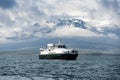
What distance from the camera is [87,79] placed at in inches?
3056

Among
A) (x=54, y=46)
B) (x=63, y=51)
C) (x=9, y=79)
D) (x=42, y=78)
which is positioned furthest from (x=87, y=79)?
(x=54, y=46)

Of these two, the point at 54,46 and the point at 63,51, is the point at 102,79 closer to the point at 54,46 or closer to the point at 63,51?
the point at 63,51

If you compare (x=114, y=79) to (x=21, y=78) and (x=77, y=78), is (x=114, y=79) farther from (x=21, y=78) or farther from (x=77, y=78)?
(x=21, y=78)

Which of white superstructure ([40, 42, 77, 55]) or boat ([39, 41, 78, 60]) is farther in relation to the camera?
white superstructure ([40, 42, 77, 55])

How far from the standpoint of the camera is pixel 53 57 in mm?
193250

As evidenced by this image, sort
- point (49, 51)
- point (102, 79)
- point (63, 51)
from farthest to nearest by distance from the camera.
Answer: point (49, 51)
point (63, 51)
point (102, 79)

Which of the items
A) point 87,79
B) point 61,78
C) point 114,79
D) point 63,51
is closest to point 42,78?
point 61,78

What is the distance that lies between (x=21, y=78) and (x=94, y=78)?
47.3 feet

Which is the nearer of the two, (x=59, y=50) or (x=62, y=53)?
(x=62, y=53)

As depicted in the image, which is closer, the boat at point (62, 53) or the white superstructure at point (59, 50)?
the boat at point (62, 53)

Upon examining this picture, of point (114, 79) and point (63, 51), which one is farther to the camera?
point (63, 51)

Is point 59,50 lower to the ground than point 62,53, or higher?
higher

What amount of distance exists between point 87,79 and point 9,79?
15057 mm

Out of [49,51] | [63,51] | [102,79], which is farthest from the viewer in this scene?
[49,51]
